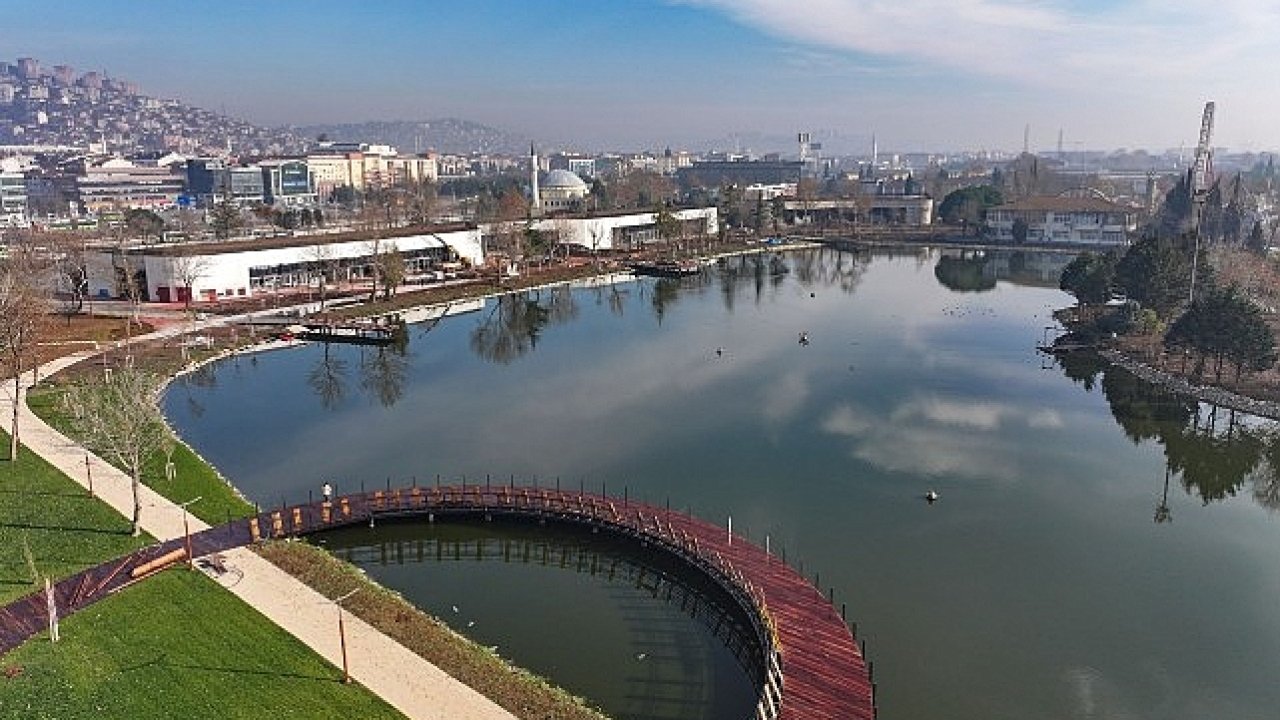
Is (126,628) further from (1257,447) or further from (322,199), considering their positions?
(322,199)

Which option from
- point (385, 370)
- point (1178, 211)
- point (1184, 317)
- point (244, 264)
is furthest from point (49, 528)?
point (1178, 211)

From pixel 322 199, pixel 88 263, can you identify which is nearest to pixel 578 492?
pixel 88 263

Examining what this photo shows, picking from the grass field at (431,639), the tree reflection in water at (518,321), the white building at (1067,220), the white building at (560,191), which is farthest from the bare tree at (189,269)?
the white building at (1067,220)

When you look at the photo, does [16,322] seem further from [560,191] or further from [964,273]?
[560,191]

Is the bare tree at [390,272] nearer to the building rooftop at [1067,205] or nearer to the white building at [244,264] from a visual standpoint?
the white building at [244,264]

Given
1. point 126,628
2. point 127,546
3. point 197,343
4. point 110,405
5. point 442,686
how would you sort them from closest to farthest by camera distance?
point 442,686 < point 126,628 < point 127,546 < point 110,405 < point 197,343
